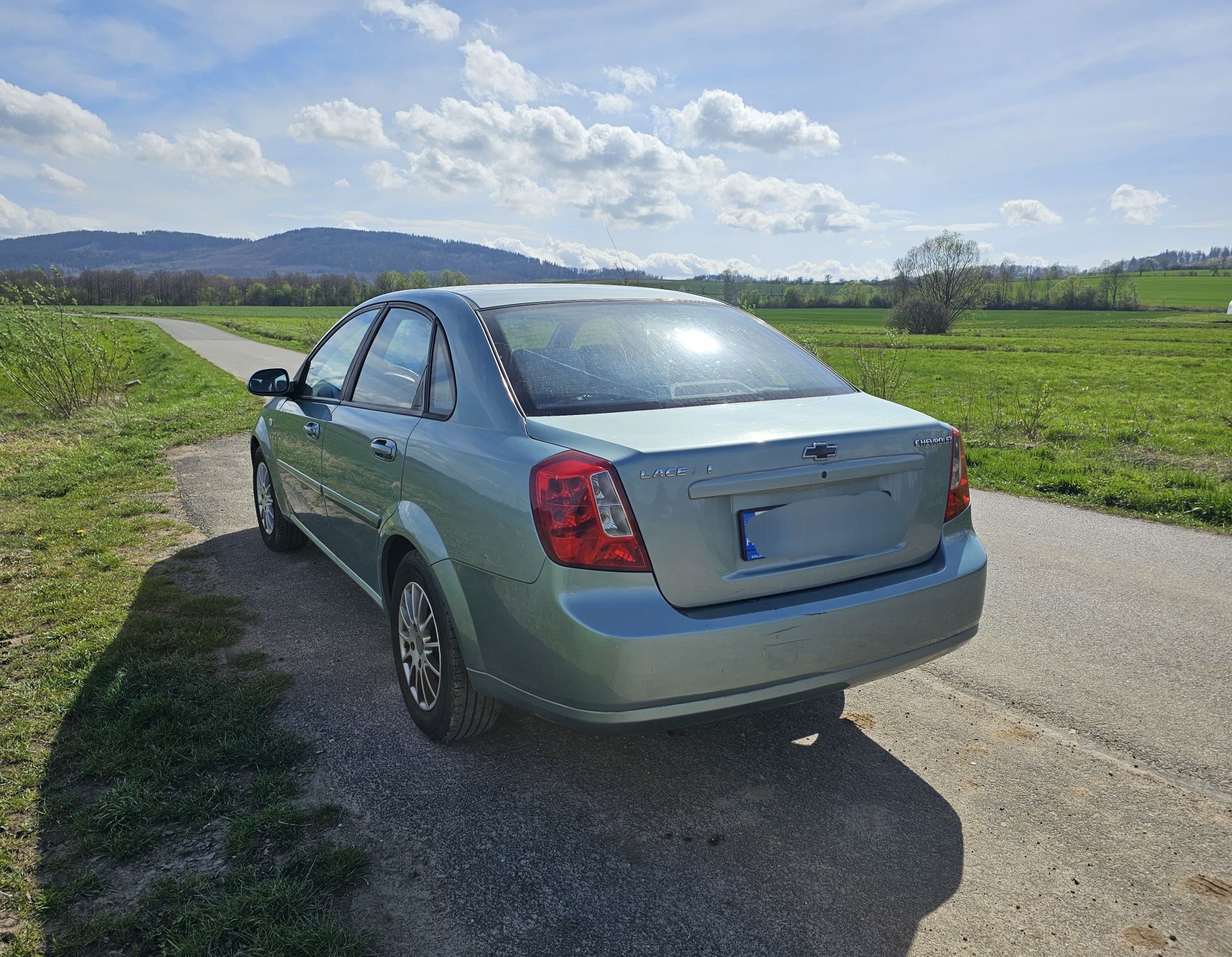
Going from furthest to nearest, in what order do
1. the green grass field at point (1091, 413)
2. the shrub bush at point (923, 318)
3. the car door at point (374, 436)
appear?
the shrub bush at point (923, 318), the green grass field at point (1091, 413), the car door at point (374, 436)

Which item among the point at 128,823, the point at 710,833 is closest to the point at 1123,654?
the point at 710,833

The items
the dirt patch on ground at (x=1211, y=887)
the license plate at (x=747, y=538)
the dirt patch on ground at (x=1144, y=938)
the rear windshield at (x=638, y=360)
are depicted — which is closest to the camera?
the dirt patch on ground at (x=1144, y=938)

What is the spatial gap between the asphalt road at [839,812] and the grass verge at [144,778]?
0.18 meters

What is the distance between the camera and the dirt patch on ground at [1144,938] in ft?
7.00

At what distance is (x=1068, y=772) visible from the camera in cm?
295

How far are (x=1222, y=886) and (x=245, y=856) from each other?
2796 mm

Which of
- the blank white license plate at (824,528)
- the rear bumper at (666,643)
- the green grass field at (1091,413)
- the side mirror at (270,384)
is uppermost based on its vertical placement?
the side mirror at (270,384)

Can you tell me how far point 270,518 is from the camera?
5.68 metres

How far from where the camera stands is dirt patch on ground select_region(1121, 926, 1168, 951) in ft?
7.00

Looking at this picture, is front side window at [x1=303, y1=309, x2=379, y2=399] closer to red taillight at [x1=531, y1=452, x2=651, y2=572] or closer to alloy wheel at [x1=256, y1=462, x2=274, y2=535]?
alloy wheel at [x1=256, y1=462, x2=274, y2=535]

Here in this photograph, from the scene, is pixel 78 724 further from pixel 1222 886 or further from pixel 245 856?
pixel 1222 886

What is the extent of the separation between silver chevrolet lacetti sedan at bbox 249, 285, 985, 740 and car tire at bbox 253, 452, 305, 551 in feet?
7.04

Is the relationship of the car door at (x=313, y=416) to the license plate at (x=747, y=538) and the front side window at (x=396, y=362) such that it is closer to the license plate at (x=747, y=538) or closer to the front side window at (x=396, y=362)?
the front side window at (x=396, y=362)

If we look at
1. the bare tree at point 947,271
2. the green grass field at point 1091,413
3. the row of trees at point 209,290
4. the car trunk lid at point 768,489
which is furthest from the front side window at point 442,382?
the row of trees at point 209,290
